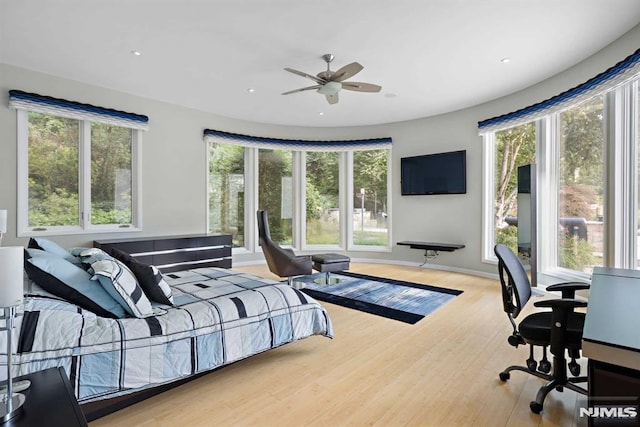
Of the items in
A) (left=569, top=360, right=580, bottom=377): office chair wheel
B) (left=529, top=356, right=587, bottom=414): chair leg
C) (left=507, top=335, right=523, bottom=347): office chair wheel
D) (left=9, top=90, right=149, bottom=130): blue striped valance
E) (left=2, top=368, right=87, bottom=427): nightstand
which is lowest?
(left=529, top=356, right=587, bottom=414): chair leg

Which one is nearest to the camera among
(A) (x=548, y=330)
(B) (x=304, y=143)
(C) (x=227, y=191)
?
(A) (x=548, y=330)

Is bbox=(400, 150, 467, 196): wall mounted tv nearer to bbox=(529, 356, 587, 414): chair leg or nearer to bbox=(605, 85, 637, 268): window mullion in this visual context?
bbox=(605, 85, 637, 268): window mullion

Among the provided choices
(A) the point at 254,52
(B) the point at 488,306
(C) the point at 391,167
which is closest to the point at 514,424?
(B) the point at 488,306

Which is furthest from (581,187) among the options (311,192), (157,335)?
(157,335)

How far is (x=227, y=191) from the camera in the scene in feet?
20.8

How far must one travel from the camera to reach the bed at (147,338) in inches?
64.2

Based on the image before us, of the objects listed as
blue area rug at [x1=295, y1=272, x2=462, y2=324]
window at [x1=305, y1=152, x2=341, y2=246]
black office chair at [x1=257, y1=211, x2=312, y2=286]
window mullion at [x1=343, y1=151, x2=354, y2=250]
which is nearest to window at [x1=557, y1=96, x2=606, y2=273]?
blue area rug at [x1=295, y1=272, x2=462, y2=324]

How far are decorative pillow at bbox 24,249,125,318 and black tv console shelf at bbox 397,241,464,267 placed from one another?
4875mm

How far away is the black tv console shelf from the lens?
5.63 metres

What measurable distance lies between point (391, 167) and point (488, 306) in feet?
11.7

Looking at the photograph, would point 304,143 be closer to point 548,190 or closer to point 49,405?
point 548,190

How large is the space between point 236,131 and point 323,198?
7.33 feet

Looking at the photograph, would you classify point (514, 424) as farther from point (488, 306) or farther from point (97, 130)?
point (97, 130)

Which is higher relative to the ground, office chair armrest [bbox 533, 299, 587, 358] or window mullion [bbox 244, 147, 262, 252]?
window mullion [bbox 244, 147, 262, 252]
